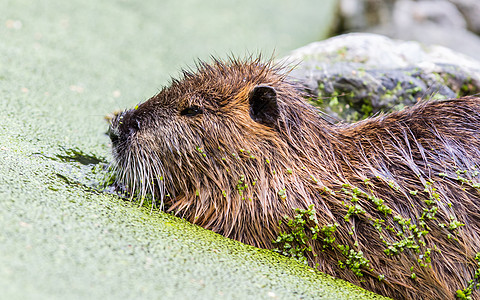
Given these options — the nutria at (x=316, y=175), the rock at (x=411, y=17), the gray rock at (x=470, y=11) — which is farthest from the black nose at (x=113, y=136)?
the gray rock at (x=470, y=11)

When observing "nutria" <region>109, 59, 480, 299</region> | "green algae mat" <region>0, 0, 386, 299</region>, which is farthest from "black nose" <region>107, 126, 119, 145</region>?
"green algae mat" <region>0, 0, 386, 299</region>

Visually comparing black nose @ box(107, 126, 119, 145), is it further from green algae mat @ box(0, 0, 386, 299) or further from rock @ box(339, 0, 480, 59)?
rock @ box(339, 0, 480, 59)

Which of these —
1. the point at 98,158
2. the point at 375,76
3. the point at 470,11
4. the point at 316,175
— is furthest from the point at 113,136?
the point at 470,11

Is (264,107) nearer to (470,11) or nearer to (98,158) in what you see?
(98,158)

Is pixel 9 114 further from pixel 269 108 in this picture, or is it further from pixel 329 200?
pixel 329 200

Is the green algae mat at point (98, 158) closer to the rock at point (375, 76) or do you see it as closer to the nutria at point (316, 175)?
the nutria at point (316, 175)

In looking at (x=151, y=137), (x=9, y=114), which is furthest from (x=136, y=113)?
(x=9, y=114)
